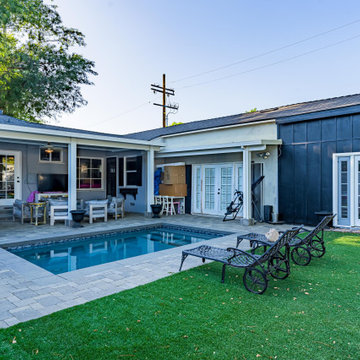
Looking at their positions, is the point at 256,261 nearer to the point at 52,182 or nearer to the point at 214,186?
the point at 214,186

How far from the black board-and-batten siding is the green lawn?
5.02m

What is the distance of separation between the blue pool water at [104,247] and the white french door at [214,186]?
8.60ft

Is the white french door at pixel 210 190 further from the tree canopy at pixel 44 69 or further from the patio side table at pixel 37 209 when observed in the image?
the tree canopy at pixel 44 69

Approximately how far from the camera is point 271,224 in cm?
898

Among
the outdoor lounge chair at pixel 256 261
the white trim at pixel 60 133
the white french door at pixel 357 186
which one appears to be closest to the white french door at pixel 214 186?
the white trim at pixel 60 133

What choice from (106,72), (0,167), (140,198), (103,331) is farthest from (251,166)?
(106,72)

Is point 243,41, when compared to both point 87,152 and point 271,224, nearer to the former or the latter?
point 87,152

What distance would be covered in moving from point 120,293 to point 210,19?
14.5 metres

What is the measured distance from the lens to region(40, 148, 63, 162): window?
1184cm

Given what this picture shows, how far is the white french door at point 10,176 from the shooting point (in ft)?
35.7

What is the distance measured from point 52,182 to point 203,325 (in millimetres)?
10801

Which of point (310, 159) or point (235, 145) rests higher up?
point (235, 145)

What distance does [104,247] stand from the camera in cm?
707

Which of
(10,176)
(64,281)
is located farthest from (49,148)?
(64,281)
